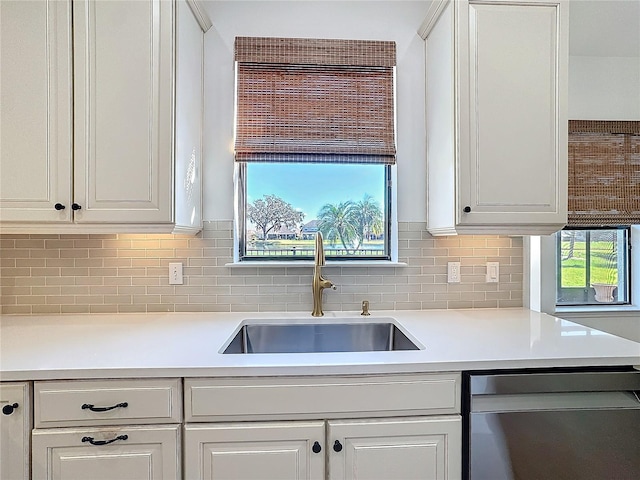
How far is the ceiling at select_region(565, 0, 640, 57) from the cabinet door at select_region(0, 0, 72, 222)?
2344 millimetres

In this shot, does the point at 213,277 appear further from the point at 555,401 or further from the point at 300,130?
the point at 555,401

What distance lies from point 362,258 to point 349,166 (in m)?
0.51

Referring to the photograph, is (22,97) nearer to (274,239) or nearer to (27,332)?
(27,332)

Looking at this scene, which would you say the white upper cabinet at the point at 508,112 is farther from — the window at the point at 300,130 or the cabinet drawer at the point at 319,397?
the cabinet drawer at the point at 319,397

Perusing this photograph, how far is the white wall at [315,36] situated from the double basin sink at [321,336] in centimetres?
60

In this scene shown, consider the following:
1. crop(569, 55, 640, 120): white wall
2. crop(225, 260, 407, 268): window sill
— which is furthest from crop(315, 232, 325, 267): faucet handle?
crop(569, 55, 640, 120): white wall

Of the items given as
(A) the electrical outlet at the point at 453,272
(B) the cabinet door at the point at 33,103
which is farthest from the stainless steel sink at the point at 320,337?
(B) the cabinet door at the point at 33,103

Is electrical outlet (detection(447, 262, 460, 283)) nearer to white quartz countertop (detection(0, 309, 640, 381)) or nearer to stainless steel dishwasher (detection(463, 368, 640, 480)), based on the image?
white quartz countertop (detection(0, 309, 640, 381))

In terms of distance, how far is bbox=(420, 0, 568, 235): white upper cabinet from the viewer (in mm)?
1619

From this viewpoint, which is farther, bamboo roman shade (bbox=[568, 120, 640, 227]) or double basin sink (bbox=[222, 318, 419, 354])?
bamboo roman shade (bbox=[568, 120, 640, 227])

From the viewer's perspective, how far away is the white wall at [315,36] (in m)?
1.95

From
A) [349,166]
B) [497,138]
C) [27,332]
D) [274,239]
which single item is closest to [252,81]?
[349,166]

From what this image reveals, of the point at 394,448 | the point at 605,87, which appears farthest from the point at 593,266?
the point at 394,448

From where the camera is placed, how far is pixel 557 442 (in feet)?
4.20
